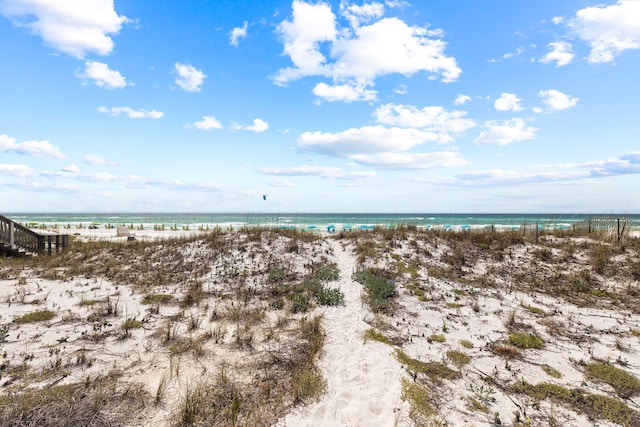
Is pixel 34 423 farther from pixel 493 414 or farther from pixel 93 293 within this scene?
pixel 93 293

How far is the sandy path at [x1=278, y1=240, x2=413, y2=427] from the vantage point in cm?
482

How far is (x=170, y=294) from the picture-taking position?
423 inches

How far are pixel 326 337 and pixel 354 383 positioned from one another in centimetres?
188

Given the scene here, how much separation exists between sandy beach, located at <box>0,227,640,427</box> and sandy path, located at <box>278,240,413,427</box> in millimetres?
31

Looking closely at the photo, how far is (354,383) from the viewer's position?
580 cm

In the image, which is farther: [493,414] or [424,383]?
[424,383]

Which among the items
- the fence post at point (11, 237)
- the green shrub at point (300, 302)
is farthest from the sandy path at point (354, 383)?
the fence post at point (11, 237)

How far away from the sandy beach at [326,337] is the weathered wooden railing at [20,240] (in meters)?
2.88

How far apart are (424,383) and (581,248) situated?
13627mm

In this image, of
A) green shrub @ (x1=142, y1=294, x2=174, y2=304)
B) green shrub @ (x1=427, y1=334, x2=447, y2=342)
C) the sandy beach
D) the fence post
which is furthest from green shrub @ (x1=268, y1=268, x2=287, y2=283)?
the fence post

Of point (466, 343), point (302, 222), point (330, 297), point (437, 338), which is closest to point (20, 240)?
point (330, 297)

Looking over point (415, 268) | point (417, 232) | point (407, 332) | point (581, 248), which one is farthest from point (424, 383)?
point (581, 248)

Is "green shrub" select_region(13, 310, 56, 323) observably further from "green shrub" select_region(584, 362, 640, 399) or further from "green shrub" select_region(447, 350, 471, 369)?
"green shrub" select_region(584, 362, 640, 399)

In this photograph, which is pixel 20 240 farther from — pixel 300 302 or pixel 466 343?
pixel 466 343
